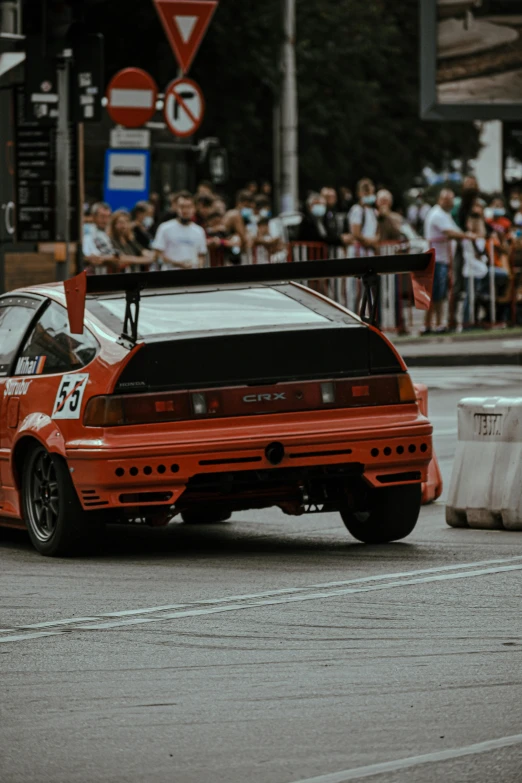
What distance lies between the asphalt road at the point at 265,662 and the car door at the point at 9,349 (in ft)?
1.65

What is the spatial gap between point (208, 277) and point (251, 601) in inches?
74.7

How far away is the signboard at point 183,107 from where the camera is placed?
23750mm

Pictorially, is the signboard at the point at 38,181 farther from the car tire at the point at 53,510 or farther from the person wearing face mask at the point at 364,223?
the car tire at the point at 53,510

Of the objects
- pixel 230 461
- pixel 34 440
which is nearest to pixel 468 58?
pixel 34 440

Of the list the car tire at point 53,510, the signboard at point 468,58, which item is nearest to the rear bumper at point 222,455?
the car tire at point 53,510

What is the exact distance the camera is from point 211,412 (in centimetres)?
998

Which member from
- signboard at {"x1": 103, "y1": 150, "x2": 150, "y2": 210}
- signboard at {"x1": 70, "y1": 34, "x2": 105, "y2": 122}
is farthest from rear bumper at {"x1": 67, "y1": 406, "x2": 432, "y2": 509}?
signboard at {"x1": 103, "y1": 150, "x2": 150, "y2": 210}

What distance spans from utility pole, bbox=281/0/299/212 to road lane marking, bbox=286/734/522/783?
109 feet

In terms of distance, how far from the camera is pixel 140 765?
5648 millimetres

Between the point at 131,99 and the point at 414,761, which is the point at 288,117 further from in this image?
the point at 414,761

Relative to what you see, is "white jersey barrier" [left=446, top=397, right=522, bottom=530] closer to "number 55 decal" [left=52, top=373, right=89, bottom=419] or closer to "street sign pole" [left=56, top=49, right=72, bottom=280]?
"number 55 decal" [left=52, top=373, right=89, bottom=419]

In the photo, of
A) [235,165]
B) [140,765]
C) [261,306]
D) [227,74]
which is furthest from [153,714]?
[235,165]

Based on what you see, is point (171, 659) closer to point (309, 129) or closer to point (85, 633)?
point (85, 633)

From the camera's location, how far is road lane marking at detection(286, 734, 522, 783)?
5453 millimetres
